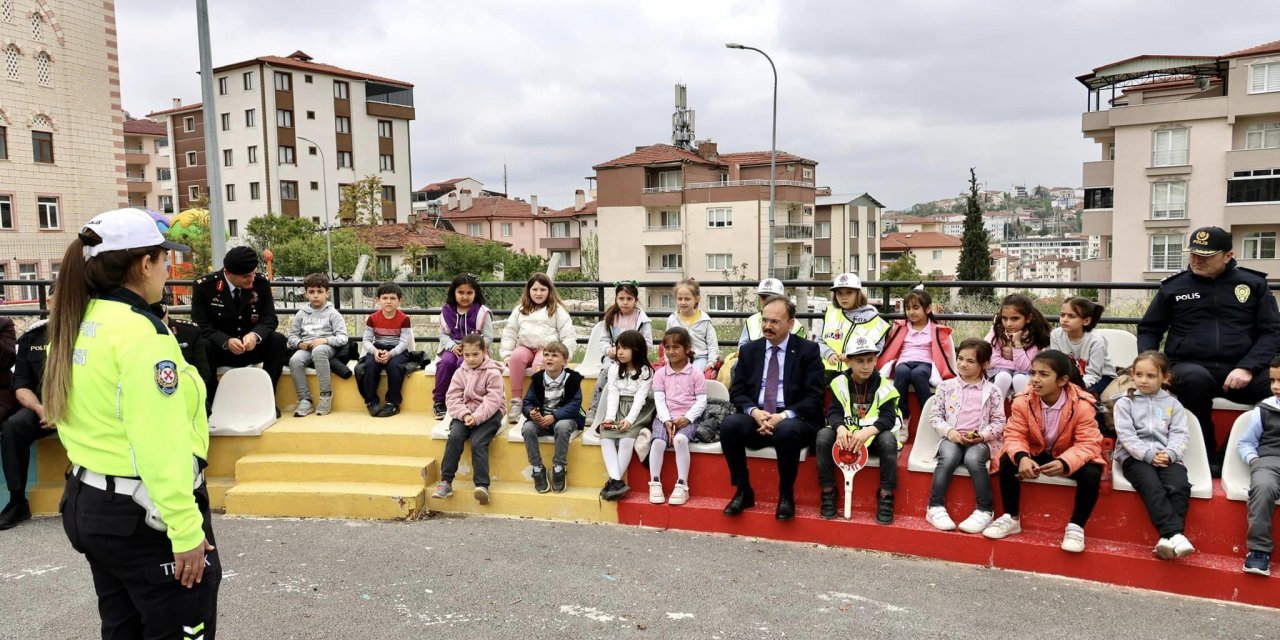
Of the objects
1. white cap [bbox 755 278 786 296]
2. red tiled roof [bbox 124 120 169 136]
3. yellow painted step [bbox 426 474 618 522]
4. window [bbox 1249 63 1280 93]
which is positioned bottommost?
yellow painted step [bbox 426 474 618 522]

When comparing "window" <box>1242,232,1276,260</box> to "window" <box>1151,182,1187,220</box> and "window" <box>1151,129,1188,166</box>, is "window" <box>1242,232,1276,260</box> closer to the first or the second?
"window" <box>1151,182,1187,220</box>

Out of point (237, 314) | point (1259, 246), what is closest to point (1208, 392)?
point (237, 314)

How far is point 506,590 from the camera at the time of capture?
14.9ft

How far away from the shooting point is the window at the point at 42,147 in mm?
34094

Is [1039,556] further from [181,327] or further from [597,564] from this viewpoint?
[181,327]

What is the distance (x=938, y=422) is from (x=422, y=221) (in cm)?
6856

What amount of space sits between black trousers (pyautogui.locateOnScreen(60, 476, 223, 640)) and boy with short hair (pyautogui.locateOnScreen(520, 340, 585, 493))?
3432mm

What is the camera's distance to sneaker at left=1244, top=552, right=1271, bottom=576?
4.26 meters

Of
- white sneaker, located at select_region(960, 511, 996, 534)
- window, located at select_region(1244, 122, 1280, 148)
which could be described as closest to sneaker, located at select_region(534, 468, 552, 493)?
white sneaker, located at select_region(960, 511, 996, 534)

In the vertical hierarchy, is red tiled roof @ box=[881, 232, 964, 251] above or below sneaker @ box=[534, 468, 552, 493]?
above

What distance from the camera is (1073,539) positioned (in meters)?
4.63

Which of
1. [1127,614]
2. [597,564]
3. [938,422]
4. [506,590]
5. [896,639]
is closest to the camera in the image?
[896,639]

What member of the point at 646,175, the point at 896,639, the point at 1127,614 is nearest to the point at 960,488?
→ the point at 1127,614

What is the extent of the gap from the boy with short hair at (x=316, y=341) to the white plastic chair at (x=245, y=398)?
1.01 ft
